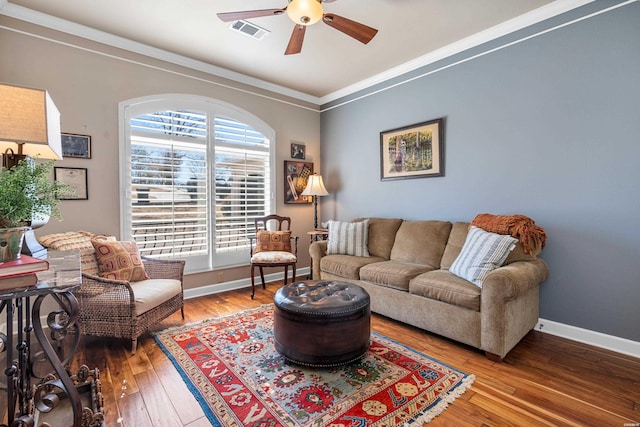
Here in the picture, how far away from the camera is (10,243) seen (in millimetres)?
1254

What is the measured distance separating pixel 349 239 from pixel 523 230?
1.79m

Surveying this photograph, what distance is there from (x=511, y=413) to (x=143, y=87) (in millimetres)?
4260

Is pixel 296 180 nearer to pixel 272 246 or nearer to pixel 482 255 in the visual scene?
pixel 272 246

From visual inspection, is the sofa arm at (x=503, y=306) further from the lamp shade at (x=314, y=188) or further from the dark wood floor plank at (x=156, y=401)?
the lamp shade at (x=314, y=188)

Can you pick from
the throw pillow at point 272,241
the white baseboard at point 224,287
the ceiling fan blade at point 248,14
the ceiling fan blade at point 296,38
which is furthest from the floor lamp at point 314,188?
the ceiling fan blade at point 248,14

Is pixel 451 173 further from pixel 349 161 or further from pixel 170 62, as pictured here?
pixel 170 62

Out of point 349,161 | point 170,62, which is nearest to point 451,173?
point 349,161

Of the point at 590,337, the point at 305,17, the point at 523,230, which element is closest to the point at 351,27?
the point at 305,17

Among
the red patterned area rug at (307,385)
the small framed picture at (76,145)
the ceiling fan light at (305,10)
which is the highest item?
the ceiling fan light at (305,10)

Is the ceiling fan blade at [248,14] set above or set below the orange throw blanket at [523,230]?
above

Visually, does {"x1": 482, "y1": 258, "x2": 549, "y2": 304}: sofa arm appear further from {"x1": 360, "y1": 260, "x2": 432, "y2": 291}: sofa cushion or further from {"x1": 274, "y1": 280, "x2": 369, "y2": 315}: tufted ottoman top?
{"x1": 274, "y1": 280, "x2": 369, "y2": 315}: tufted ottoman top

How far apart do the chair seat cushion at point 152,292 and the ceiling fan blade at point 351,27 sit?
256 centimetres

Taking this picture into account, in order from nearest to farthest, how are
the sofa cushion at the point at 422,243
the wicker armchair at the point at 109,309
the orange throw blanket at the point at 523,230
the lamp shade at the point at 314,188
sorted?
the wicker armchair at the point at 109,309, the orange throw blanket at the point at 523,230, the sofa cushion at the point at 422,243, the lamp shade at the point at 314,188

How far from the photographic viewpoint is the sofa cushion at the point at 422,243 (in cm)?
318
